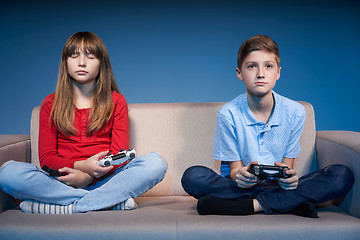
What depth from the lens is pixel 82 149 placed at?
161cm

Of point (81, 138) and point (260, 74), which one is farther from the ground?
point (260, 74)

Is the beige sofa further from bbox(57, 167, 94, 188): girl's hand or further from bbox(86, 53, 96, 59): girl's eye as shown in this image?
bbox(86, 53, 96, 59): girl's eye

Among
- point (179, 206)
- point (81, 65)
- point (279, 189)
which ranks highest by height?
point (81, 65)

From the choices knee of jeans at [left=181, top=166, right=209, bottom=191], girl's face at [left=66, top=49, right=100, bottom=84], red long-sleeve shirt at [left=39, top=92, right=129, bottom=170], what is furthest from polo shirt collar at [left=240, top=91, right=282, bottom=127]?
girl's face at [left=66, top=49, right=100, bottom=84]

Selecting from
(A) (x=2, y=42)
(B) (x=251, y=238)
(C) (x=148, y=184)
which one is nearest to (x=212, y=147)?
(C) (x=148, y=184)

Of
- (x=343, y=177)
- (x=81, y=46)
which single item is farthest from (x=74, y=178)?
(x=343, y=177)

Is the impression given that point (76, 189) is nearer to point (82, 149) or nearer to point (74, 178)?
point (74, 178)

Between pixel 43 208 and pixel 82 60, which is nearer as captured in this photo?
pixel 43 208

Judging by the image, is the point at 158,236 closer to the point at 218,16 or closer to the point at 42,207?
the point at 42,207

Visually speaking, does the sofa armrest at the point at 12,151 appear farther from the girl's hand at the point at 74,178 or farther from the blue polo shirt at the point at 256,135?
the blue polo shirt at the point at 256,135

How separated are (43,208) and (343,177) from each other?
3.44ft

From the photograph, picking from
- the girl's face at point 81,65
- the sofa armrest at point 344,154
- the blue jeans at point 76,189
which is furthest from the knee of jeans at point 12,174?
Answer: the sofa armrest at point 344,154

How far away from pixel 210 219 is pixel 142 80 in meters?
1.25

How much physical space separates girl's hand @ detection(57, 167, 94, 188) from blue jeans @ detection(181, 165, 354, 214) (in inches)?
15.2
